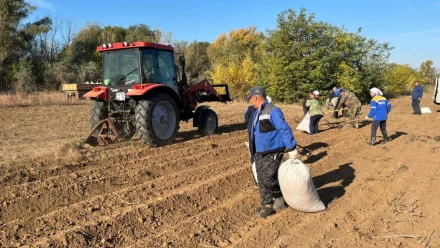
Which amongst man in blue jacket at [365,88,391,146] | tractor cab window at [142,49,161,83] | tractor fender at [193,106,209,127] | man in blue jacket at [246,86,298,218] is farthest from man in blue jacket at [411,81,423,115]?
man in blue jacket at [246,86,298,218]

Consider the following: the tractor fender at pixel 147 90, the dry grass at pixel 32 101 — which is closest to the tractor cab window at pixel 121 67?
the tractor fender at pixel 147 90

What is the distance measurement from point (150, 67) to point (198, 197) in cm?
401

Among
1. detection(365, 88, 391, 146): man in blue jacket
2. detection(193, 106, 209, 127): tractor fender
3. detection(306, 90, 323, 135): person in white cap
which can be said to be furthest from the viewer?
detection(306, 90, 323, 135): person in white cap

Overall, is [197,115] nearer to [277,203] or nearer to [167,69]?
[167,69]

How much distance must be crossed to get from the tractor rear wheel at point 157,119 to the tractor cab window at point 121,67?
2.01ft

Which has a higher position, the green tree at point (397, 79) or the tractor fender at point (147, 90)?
the green tree at point (397, 79)

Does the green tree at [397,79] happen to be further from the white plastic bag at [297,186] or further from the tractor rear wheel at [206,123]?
the white plastic bag at [297,186]

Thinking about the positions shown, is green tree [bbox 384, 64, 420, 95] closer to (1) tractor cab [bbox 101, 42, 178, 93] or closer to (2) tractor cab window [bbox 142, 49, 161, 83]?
(1) tractor cab [bbox 101, 42, 178, 93]

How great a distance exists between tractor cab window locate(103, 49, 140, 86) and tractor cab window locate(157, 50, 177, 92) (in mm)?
598

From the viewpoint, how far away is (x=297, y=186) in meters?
4.06

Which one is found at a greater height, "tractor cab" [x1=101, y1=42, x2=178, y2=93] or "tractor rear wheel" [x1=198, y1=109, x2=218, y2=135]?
"tractor cab" [x1=101, y1=42, x2=178, y2=93]

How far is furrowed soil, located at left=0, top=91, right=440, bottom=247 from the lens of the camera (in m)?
3.69

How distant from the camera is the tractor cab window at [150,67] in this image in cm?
777

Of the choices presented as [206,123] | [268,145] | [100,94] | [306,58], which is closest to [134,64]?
[100,94]
